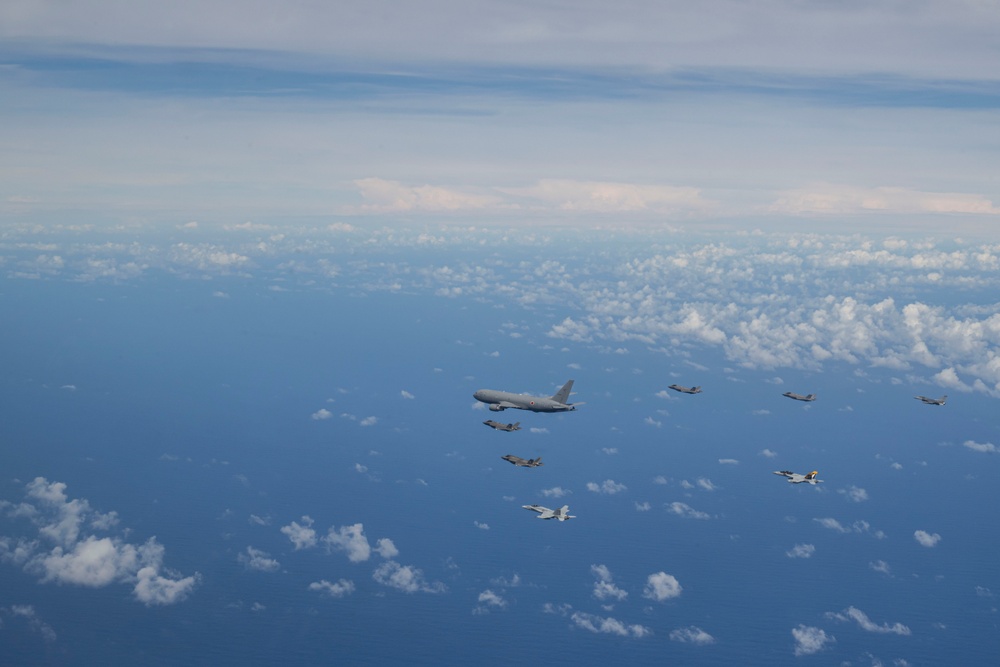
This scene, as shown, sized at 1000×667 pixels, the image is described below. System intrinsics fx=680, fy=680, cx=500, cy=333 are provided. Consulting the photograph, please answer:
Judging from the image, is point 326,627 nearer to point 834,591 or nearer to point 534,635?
point 534,635

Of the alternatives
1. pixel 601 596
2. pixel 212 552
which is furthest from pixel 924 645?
pixel 212 552

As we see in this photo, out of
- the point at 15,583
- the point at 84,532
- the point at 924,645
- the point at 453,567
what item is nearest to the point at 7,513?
the point at 84,532

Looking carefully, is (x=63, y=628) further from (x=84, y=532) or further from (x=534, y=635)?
(x=534, y=635)

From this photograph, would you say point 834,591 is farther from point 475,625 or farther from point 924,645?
point 475,625

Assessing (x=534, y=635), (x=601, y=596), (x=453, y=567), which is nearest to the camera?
(x=534, y=635)

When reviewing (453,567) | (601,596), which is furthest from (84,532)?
(601,596)

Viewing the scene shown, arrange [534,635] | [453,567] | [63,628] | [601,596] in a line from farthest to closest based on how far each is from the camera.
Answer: [453,567]
[601,596]
[534,635]
[63,628]

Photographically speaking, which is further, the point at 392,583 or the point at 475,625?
the point at 392,583

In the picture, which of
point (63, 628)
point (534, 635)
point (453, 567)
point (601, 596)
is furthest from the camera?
point (453, 567)
